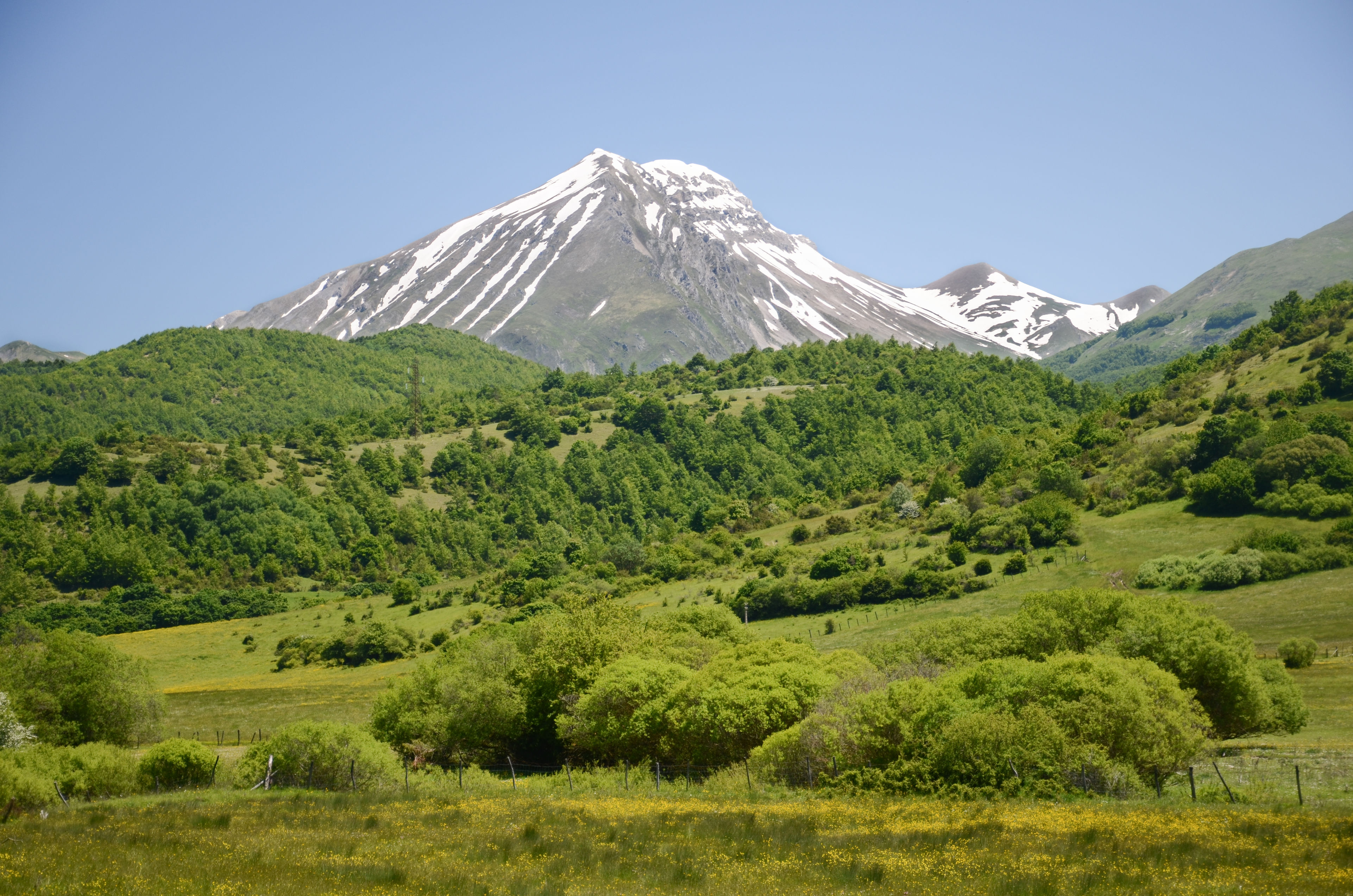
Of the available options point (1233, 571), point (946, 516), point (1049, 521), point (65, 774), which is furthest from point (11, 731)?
point (946, 516)

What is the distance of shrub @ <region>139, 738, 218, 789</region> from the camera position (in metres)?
39.7

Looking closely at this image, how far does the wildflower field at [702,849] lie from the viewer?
63.6 ft

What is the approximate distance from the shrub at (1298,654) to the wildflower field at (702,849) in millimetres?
35373

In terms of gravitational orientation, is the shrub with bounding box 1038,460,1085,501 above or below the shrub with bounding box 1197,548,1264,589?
above

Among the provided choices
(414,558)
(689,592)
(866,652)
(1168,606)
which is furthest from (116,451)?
(1168,606)

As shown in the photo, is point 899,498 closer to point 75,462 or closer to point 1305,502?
point 1305,502

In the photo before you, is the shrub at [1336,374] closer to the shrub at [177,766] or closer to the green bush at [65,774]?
the shrub at [177,766]

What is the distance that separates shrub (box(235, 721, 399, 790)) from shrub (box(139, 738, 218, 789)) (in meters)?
2.39

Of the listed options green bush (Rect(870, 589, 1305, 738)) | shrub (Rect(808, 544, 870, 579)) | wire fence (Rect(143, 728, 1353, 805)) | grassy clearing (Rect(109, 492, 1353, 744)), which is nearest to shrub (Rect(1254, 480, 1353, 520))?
grassy clearing (Rect(109, 492, 1353, 744))

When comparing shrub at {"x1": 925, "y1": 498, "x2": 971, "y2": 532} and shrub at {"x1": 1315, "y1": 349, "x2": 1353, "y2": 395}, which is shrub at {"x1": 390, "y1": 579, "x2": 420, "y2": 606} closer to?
shrub at {"x1": 925, "y1": 498, "x2": 971, "y2": 532}

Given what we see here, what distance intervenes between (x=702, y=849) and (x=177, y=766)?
26549 millimetres

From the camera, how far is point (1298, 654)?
55688 millimetres

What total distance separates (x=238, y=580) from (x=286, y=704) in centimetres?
9397

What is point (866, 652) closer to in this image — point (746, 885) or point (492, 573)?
point (746, 885)
